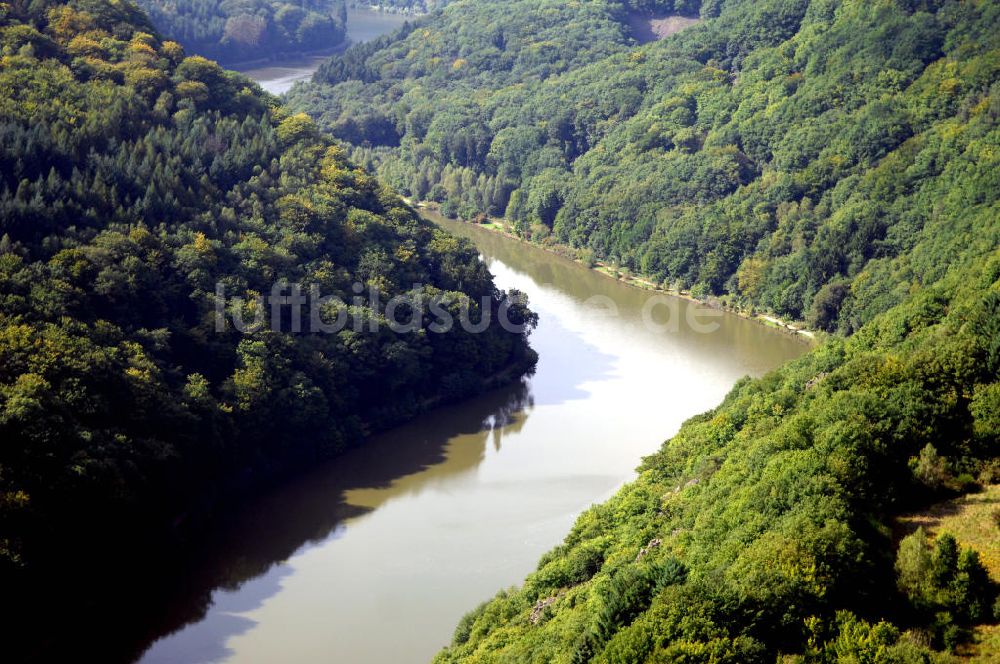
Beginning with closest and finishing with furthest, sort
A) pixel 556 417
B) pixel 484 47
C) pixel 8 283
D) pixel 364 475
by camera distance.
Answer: pixel 8 283 < pixel 364 475 < pixel 556 417 < pixel 484 47

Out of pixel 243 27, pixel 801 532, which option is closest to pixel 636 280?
pixel 801 532

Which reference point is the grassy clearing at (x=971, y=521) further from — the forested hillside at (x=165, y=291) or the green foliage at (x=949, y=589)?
the forested hillside at (x=165, y=291)

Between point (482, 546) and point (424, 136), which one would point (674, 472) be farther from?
point (424, 136)

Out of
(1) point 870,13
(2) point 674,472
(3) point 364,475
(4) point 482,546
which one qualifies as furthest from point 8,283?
(1) point 870,13

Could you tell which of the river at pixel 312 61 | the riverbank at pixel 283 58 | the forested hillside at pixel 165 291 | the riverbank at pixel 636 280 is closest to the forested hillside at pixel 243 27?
the riverbank at pixel 283 58

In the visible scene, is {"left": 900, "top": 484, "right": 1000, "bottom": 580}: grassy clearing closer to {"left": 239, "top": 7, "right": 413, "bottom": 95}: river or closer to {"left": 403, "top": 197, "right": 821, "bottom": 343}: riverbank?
{"left": 403, "top": 197, "right": 821, "bottom": 343}: riverbank
